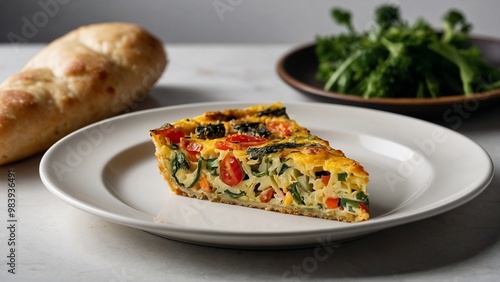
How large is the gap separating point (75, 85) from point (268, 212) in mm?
1682

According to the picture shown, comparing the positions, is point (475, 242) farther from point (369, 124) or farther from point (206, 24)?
point (206, 24)

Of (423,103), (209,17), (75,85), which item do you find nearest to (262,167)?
(423,103)

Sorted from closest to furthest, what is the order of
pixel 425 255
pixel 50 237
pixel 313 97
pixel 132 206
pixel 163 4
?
pixel 425 255
pixel 50 237
pixel 132 206
pixel 313 97
pixel 163 4

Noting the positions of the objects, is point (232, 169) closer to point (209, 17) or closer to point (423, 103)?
point (423, 103)

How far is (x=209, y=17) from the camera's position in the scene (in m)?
9.14

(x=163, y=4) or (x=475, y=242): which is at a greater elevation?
(x=475, y=242)

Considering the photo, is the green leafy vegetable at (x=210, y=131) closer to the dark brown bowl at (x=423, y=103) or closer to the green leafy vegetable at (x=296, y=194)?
the green leafy vegetable at (x=296, y=194)

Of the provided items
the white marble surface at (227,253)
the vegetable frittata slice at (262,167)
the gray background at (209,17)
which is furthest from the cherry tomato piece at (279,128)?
the gray background at (209,17)

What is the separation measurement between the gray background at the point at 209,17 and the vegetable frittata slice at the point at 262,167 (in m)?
5.31

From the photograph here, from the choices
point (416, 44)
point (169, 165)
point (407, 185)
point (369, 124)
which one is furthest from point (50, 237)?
point (416, 44)

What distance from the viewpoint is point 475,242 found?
3166 millimetres

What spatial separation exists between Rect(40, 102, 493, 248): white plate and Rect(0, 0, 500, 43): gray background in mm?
4691

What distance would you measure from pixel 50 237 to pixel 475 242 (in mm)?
1847

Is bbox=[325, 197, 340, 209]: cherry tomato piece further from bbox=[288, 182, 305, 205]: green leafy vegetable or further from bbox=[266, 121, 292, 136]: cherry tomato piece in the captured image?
bbox=[266, 121, 292, 136]: cherry tomato piece
